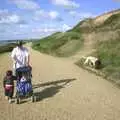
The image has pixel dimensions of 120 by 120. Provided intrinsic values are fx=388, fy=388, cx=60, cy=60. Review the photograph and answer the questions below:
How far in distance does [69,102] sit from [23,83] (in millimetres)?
1788

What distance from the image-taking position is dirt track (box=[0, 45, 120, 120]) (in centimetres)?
1195

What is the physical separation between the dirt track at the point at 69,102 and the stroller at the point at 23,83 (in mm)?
416

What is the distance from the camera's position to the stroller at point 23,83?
549 inches

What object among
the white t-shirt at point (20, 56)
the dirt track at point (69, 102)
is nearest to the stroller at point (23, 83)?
the dirt track at point (69, 102)

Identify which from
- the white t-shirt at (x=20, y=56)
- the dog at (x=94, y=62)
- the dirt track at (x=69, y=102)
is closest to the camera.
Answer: the dirt track at (x=69, y=102)

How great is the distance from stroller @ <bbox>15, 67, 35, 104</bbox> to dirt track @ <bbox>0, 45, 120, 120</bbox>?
1.36 ft

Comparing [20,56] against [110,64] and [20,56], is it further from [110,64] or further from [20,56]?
[110,64]

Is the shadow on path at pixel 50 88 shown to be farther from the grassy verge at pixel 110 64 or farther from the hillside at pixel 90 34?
the hillside at pixel 90 34

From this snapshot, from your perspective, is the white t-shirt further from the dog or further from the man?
the dog

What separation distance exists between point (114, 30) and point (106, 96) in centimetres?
2193

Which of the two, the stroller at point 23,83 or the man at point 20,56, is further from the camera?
the man at point 20,56

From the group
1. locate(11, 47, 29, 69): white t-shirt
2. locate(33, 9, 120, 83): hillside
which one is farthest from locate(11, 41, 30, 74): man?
locate(33, 9, 120, 83): hillside

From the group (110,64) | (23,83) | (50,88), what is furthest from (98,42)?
(23,83)

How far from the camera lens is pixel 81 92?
52.0 feet
